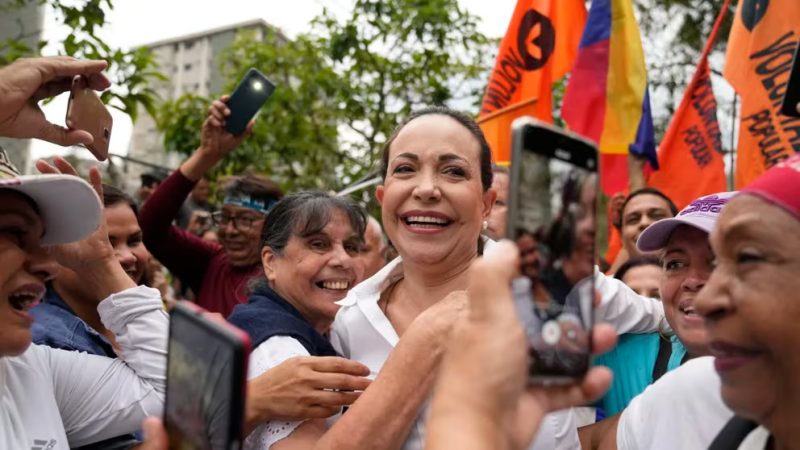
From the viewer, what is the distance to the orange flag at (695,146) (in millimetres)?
6004

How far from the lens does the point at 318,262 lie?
2.99m

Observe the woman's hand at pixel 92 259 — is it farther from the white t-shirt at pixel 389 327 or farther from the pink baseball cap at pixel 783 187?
the pink baseball cap at pixel 783 187

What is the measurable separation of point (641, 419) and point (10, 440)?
62.9 inches

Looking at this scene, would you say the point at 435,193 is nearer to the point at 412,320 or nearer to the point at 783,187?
the point at 412,320

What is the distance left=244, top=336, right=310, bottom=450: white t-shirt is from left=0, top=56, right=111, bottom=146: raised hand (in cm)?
94

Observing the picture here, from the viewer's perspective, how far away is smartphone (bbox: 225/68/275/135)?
3896mm

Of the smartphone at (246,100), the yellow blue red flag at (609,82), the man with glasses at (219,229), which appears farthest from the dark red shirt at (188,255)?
the yellow blue red flag at (609,82)

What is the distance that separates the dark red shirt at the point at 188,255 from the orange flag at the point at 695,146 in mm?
3498

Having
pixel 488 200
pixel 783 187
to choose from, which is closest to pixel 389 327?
pixel 488 200

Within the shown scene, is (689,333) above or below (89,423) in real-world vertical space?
above

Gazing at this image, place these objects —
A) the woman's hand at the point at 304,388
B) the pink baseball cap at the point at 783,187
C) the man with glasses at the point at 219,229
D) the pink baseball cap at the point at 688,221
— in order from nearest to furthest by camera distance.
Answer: the pink baseball cap at the point at 783,187 < the woman's hand at the point at 304,388 < the pink baseball cap at the point at 688,221 < the man with glasses at the point at 219,229

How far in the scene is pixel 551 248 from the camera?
132cm

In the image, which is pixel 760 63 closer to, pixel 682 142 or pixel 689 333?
pixel 682 142

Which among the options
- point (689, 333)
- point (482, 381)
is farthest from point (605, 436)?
point (482, 381)
